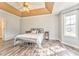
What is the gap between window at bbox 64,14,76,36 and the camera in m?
2.05

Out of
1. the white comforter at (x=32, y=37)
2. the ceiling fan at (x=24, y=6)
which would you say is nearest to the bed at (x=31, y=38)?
the white comforter at (x=32, y=37)

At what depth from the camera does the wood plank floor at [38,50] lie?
202cm

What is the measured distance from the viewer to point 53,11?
2.17 metres

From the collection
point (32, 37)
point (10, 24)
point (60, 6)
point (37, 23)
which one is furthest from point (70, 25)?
point (10, 24)

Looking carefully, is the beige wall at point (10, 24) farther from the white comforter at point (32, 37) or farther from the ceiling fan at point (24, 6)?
the ceiling fan at point (24, 6)

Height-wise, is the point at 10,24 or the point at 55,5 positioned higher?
the point at 55,5

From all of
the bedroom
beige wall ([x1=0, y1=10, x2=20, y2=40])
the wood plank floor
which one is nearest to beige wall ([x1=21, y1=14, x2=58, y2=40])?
the bedroom

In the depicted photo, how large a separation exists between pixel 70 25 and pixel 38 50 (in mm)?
908

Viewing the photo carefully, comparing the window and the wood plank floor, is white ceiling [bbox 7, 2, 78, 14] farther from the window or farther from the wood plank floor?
the wood plank floor

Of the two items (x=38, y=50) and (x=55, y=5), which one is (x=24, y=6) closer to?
(x=55, y=5)

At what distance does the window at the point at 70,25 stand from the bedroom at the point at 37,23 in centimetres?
9

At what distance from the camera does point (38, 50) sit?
2.05 meters

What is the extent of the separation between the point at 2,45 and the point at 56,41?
1203 mm

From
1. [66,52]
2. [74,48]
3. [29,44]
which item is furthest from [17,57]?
[74,48]
